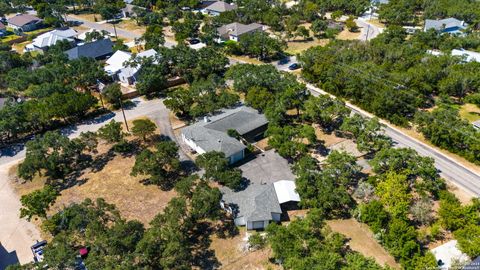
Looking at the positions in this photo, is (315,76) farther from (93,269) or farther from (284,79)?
(93,269)

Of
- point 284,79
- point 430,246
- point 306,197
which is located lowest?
point 430,246

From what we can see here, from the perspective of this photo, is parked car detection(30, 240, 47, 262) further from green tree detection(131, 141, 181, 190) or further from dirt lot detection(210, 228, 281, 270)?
dirt lot detection(210, 228, 281, 270)

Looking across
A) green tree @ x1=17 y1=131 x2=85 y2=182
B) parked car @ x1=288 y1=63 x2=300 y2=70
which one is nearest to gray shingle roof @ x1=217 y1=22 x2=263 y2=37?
parked car @ x1=288 y1=63 x2=300 y2=70

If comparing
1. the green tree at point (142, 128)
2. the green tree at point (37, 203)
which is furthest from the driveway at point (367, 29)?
the green tree at point (37, 203)

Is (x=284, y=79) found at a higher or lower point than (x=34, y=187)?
higher

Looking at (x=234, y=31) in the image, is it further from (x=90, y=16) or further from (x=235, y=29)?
(x=90, y=16)

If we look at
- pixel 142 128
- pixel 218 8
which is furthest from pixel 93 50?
pixel 218 8

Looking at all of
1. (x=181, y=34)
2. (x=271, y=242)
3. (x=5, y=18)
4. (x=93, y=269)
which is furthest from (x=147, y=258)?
(x=5, y=18)
